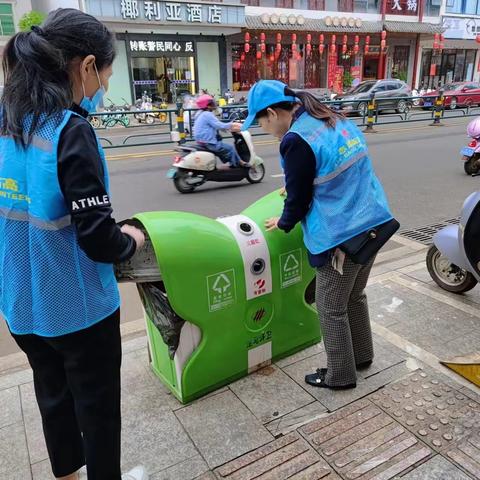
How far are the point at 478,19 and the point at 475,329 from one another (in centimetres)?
3806

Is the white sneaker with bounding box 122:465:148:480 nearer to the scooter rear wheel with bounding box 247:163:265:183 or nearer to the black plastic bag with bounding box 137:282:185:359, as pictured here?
the black plastic bag with bounding box 137:282:185:359

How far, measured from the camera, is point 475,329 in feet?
11.2

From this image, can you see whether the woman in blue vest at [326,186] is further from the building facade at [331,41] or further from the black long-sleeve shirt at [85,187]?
the building facade at [331,41]

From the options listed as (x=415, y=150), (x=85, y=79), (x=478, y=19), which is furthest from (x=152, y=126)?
(x=478, y=19)

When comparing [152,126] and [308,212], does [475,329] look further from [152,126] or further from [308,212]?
[152,126]

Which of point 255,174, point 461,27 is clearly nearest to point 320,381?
point 255,174

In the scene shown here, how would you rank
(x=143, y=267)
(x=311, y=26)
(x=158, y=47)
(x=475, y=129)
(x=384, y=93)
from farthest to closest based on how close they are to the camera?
(x=311, y=26) → (x=158, y=47) → (x=384, y=93) → (x=475, y=129) → (x=143, y=267)

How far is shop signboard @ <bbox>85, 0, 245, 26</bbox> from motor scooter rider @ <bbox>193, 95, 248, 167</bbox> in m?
16.0

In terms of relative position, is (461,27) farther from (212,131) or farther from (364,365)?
(364,365)

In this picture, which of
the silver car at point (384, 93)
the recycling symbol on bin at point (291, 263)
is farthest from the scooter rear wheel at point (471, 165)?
the silver car at point (384, 93)

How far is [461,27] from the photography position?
1320 inches

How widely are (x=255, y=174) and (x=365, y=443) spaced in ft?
21.9

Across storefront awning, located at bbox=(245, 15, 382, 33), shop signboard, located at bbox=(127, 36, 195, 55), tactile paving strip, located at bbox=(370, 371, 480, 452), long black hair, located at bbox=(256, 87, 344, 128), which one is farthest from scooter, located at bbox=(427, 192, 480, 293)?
storefront awning, located at bbox=(245, 15, 382, 33)

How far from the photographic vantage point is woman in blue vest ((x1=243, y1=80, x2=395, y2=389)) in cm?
231
